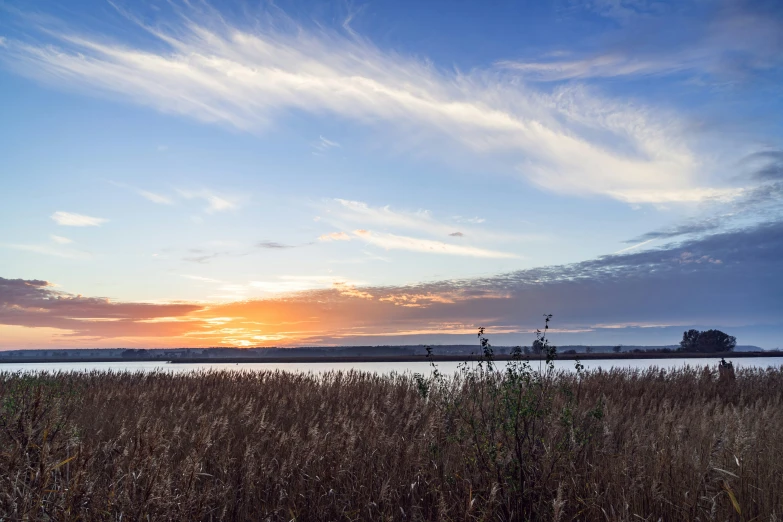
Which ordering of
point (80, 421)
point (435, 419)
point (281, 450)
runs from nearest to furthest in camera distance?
point (281, 450)
point (435, 419)
point (80, 421)

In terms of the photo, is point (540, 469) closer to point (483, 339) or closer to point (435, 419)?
point (483, 339)

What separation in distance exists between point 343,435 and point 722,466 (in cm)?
563

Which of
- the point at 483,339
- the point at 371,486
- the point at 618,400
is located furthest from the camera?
the point at 618,400

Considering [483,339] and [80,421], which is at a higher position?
[483,339]

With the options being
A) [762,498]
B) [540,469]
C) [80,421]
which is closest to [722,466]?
[762,498]

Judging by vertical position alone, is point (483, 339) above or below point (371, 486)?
above

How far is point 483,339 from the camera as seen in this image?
7809 millimetres

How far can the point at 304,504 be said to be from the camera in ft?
23.0

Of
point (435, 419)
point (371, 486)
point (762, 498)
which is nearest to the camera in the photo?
point (762, 498)

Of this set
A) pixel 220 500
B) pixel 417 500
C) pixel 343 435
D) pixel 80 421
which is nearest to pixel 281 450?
pixel 343 435

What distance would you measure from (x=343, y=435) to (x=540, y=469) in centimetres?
325

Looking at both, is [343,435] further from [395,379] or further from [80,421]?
[395,379]

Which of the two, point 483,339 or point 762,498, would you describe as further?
point 483,339

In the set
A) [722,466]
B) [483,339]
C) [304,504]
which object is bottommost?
[304,504]
